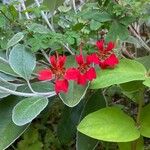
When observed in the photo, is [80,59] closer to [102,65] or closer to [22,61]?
[102,65]

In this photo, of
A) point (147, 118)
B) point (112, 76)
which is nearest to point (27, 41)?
point (112, 76)

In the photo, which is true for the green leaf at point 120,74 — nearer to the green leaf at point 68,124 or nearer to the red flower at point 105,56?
the red flower at point 105,56

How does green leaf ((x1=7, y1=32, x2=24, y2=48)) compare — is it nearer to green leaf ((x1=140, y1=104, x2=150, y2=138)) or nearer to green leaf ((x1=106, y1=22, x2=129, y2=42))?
green leaf ((x1=106, y1=22, x2=129, y2=42))

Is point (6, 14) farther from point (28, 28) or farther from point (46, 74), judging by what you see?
point (46, 74)

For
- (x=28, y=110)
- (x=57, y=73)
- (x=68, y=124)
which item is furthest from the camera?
(x=68, y=124)

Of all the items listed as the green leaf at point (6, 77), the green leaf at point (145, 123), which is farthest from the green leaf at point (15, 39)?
the green leaf at point (145, 123)

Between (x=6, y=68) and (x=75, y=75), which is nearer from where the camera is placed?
(x=75, y=75)

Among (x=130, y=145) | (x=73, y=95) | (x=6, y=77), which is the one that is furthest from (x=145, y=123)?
(x=6, y=77)
